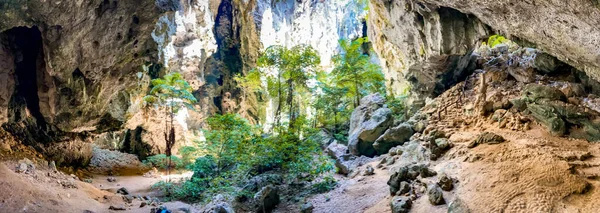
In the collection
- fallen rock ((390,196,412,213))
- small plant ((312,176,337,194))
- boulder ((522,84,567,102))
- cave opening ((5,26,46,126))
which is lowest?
small plant ((312,176,337,194))

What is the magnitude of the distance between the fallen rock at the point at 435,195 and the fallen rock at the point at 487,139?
2.08 metres

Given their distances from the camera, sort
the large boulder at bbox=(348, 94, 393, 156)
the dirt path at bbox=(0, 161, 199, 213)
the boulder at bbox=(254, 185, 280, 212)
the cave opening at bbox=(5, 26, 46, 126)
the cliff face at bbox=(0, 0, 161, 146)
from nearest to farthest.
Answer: the dirt path at bbox=(0, 161, 199, 213), the cliff face at bbox=(0, 0, 161, 146), the boulder at bbox=(254, 185, 280, 212), the cave opening at bbox=(5, 26, 46, 126), the large boulder at bbox=(348, 94, 393, 156)

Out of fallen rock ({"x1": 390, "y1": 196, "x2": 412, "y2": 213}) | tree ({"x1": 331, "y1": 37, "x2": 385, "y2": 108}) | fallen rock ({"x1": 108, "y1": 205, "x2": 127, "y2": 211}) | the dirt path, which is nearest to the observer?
fallen rock ({"x1": 390, "y1": 196, "x2": 412, "y2": 213})

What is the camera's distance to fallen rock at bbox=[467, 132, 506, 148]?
22.2 ft

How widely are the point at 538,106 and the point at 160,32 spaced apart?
39.8ft

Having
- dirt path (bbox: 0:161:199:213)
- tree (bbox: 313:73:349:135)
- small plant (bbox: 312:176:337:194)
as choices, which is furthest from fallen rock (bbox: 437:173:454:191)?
tree (bbox: 313:73:349:135)

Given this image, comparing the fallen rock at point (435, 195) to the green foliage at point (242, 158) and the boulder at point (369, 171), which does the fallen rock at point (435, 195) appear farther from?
the boulder at point (369, 171)

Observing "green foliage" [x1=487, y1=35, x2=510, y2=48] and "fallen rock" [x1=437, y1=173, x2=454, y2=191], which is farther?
"green foliage" [x1=487, y1=35, x2=510, y2=48]

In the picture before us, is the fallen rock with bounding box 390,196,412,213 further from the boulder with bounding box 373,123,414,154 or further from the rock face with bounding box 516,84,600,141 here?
the boulder with bounding box 373,123,414,154

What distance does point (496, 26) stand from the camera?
627cm

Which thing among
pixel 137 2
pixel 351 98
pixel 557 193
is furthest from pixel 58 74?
pixel 351 98

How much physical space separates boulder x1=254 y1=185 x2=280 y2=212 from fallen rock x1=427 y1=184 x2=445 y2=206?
4328 mm

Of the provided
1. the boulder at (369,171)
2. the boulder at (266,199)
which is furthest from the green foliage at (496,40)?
the boulder at (266,199)

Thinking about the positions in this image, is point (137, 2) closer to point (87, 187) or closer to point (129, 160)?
point (87, 187)
